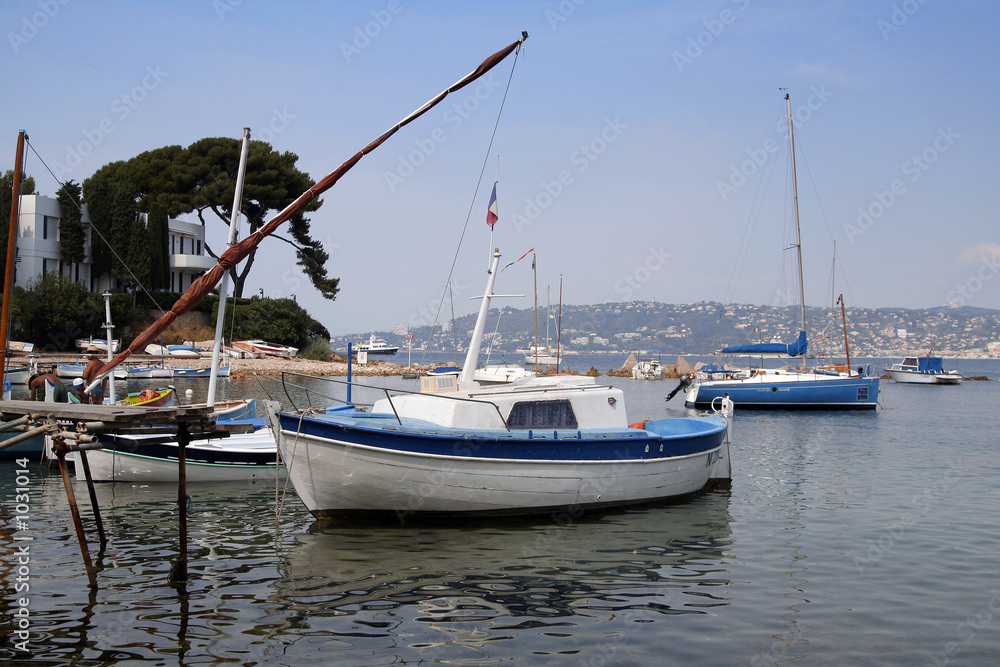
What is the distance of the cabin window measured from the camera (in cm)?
1412

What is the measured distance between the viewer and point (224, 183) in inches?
2445

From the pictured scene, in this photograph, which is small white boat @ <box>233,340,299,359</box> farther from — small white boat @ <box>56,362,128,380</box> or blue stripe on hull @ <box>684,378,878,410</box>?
blue stripe on hull @ <box>684,378,878,410</box>

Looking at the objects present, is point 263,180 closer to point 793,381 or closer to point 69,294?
point 69,294

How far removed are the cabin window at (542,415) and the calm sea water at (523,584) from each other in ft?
5.90

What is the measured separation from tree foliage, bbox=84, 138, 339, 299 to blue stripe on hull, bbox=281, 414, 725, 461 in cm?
5144

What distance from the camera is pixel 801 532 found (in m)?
14.0

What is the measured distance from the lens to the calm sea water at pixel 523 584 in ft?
27.3

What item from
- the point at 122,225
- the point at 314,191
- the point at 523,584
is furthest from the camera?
the point at 122,225

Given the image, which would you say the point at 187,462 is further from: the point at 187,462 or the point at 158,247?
the point at 158,247

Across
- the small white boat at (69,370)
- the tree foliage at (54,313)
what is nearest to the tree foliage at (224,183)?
the tree foliage at (54,313)

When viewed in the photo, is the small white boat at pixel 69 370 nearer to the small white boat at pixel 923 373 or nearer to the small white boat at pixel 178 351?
the small white boat at pixel 178 351

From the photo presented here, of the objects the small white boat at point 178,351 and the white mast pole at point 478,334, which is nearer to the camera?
the white mast pole at point 478,334

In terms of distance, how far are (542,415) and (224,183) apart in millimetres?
54968

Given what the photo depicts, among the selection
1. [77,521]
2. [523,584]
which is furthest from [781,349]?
[77,521]
